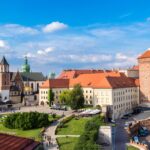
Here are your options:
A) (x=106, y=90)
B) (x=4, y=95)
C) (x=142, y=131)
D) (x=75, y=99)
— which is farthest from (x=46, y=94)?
(x=142, y=131)

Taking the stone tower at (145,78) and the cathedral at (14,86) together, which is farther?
the cathedral at (14,86)

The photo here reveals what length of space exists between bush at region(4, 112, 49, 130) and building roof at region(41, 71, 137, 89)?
19.0 meters

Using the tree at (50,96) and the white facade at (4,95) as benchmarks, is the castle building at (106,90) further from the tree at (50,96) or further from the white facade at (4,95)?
the white facade at (4,95)

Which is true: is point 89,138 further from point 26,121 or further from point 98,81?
point 98,81

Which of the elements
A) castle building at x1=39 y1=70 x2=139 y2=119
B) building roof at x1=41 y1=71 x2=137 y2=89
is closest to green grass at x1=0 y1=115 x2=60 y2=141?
castle building at x1=39 y1=70 x2=139 y2=119

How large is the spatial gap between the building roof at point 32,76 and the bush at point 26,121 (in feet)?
145

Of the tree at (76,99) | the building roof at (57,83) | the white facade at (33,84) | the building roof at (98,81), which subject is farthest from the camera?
the white facade at (33,84)

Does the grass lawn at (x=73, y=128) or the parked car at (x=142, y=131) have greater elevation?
the grass lawn at (x=73, y=128)

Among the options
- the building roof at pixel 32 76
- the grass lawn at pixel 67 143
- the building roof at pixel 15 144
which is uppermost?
the building roof at pixel 32 76

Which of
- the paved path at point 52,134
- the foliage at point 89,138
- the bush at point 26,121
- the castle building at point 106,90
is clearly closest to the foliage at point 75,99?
the castle building at point 106,90

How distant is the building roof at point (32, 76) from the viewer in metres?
96.2

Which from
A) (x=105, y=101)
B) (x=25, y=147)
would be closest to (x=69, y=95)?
(x=105, y=101)

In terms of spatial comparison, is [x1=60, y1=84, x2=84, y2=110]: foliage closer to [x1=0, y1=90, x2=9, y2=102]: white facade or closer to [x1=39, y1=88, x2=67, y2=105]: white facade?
[x1=39, y1=88, x2=67, y2=105]: white facade

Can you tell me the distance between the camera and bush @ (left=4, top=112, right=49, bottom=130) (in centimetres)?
4959
